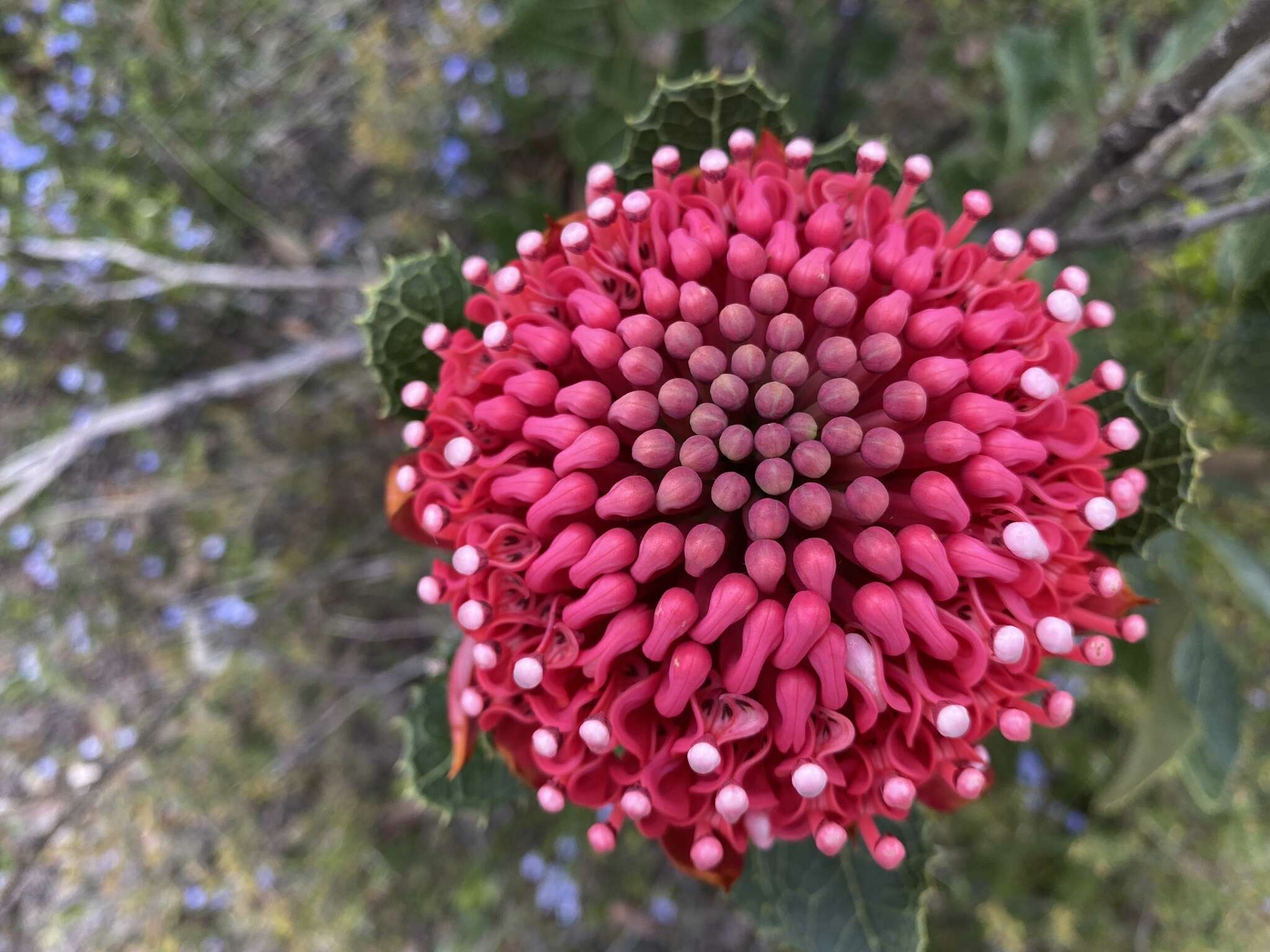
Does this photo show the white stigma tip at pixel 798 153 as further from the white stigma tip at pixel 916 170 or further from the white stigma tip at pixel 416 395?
the white stigma tip at pixel 416 395

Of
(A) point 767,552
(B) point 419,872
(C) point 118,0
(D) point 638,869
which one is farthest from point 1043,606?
(C) point 118,0

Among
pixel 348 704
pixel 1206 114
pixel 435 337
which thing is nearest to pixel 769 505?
pixel 435 337

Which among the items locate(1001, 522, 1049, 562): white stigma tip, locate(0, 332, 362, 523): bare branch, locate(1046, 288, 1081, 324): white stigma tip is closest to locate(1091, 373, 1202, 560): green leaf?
locate(1046, 288, 1081, 324): white stigma tip

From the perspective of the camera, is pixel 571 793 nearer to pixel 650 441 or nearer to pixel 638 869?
pixel 650 441

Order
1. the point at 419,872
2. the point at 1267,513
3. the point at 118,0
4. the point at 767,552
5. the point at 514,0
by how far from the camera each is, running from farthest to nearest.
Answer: the point at 419,872, the point at 118,0, the point at 1267,513, the point at 514,0, the point at 767,552

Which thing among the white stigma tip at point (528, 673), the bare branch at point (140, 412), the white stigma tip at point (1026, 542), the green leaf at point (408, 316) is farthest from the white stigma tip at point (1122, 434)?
the bare branch at point (140, 412)
